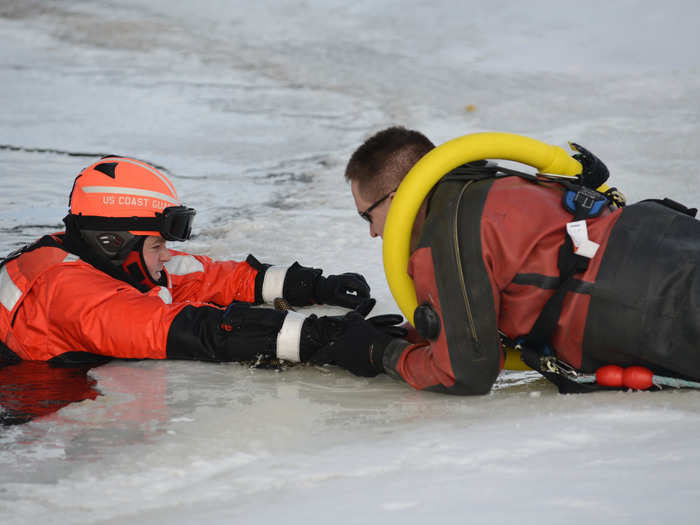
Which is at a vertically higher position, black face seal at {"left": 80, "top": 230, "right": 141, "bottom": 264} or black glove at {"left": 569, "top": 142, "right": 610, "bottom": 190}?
black glove at {"left": 569, "top": 142, "right": 610, "bottom": 190}

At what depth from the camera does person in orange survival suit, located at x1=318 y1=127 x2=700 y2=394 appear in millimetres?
2283

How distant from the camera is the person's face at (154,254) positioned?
3.21 metres

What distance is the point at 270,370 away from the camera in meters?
2.96

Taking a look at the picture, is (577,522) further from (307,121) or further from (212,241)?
(307,121)

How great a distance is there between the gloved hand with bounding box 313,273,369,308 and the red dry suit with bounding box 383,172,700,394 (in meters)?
1.25

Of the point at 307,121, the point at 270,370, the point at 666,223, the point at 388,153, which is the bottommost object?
the point at 270,370

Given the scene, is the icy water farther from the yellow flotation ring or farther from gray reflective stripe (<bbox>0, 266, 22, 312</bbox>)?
the yellow flotation ring

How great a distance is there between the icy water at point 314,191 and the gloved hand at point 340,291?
0.12 meters

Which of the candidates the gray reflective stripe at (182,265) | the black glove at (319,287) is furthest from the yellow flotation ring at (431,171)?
the gray reflective stripe at (182,265)

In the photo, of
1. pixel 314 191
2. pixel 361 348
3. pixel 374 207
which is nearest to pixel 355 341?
pixel 361 348

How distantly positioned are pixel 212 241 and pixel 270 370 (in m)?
1.76

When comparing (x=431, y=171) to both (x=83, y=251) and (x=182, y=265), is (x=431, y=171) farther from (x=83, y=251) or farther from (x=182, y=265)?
(x=182, y=265)

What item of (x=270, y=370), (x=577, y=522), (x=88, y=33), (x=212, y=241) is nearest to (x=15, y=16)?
(x=88, y=33)

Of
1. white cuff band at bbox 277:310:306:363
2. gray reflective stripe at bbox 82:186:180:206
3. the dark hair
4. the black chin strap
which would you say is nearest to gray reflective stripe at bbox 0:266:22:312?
the black chin strap
